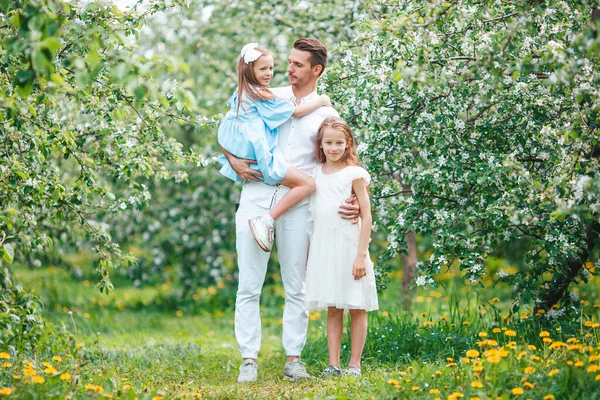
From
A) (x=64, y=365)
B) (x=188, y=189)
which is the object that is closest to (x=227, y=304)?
(x=188, y=189)

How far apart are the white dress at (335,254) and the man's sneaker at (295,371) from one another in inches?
16.2

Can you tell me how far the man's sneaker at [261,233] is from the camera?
4.16 meters

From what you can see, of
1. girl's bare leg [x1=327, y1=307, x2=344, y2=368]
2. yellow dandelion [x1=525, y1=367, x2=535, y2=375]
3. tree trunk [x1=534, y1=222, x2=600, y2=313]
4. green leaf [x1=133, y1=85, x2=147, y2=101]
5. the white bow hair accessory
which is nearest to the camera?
green leaf [x1=133, y1=85, x2=147, y2=101]

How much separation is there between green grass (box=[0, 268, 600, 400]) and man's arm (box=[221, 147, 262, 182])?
123 centimetres

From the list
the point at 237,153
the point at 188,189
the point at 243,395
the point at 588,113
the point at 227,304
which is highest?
the point at 588,113

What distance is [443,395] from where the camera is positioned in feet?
11.5

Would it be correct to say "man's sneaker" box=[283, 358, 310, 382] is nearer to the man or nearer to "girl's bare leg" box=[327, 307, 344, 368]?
the man

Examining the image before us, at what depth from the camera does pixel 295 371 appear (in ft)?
14.4

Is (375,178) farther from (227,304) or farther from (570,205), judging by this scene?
(227,304)

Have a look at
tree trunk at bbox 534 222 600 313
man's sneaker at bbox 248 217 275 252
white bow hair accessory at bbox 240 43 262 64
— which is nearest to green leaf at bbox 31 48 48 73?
white bow hair accessory at bbox 240 43 262 64

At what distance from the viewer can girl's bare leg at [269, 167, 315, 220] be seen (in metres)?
4.18

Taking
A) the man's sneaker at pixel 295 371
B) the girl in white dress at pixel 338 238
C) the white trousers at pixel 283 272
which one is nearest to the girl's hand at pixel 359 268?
the girl in white dress at pixel 338 238

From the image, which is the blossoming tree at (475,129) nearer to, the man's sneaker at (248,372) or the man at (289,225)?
the man at (289,225)

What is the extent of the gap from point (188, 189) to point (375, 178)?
15.5 feet
